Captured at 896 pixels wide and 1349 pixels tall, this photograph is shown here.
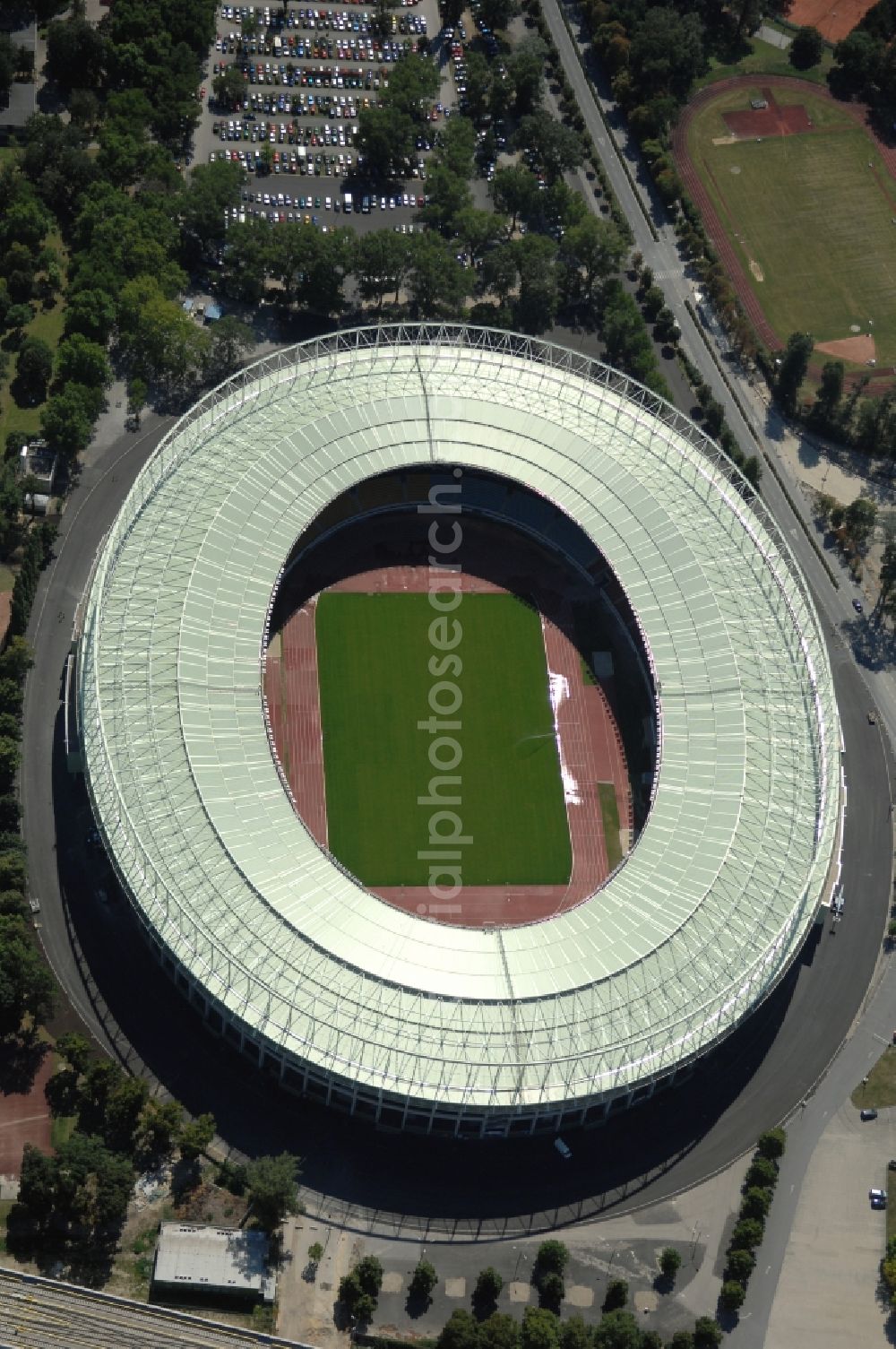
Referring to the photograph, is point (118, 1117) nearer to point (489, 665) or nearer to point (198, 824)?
point (198, 824)

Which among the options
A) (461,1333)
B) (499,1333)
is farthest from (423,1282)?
(499,1333)

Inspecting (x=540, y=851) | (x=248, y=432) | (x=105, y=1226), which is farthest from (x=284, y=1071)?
(x=248, y=432)

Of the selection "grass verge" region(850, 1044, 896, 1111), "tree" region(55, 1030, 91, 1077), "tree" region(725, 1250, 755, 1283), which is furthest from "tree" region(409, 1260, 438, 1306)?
"grass verge" region(850, 1044, 896, 1111)

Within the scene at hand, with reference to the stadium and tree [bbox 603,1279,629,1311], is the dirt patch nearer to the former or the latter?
the stadium

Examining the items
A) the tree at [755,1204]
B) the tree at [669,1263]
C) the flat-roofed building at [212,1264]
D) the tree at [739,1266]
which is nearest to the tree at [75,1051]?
the flat-roofed building at [212,1264]

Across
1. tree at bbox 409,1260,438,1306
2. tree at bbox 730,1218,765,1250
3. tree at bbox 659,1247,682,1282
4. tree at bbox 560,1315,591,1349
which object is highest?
tree at bbox 730,1218,765,1250

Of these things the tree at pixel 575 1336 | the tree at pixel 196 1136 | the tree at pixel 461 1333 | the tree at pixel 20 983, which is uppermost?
the tree at pixel 20 983

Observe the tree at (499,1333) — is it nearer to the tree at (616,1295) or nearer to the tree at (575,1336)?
the tree at (575,1336)
